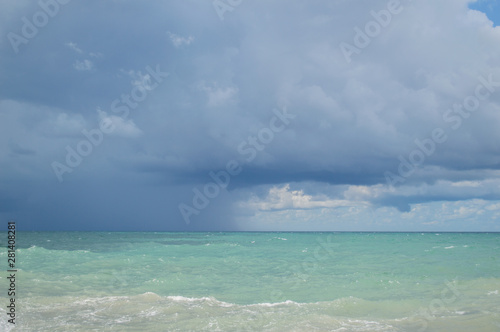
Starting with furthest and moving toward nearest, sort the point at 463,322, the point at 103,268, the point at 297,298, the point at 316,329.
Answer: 1. the point at 103,268
2. the point at 297,298
3. the point at 463,322
4. the point at 316,329

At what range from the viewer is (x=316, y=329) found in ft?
33.7

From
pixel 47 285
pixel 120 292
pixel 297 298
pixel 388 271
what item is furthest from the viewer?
pixel 388 271

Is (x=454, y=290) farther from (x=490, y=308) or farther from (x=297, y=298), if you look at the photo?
(x=297, y=298)

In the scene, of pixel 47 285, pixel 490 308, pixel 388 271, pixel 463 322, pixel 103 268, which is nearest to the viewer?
pixel 463 322

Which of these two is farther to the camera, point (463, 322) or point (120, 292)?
point (120, 292)

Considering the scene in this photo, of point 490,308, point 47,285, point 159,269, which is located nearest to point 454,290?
point 490,308

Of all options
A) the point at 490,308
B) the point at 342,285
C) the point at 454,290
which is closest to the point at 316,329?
the point at 490,308

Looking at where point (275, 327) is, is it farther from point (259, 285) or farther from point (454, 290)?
point (454, 290)

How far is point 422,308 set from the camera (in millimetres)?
12930

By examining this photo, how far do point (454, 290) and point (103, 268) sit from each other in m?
19.6

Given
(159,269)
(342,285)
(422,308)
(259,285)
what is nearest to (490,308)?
(422,308)

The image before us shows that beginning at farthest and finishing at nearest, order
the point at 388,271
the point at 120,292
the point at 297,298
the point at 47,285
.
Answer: the point at 388,271 → the point at 47,285 → the point at 120,292 → the point at 297,298

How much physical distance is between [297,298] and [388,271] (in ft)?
31.5

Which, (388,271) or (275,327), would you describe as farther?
(388,271)
